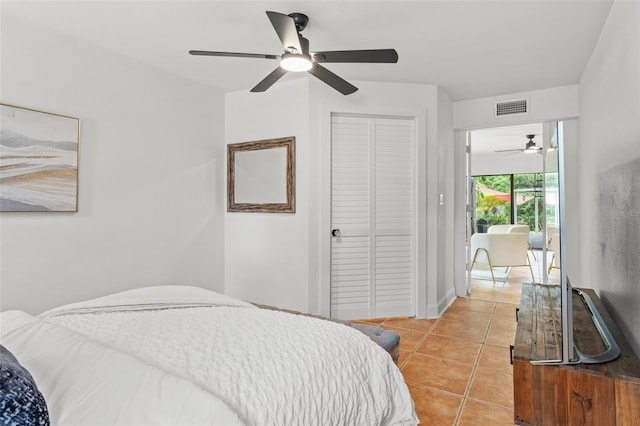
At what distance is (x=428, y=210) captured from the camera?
3668 millimetres

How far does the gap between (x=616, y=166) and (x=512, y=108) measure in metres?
2.12

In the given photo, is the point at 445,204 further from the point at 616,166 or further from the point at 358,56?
the point at 358,56

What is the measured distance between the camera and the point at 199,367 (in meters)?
1.08

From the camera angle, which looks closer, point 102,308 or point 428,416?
point 102,308

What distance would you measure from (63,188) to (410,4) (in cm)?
270

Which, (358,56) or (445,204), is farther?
(445,204)

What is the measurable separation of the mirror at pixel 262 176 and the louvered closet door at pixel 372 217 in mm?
445

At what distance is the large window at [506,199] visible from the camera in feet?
29.8

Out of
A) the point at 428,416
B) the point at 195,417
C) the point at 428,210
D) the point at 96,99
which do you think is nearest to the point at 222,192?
the point at 96,99

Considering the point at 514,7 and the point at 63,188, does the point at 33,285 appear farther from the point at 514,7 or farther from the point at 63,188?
the point at 514,7

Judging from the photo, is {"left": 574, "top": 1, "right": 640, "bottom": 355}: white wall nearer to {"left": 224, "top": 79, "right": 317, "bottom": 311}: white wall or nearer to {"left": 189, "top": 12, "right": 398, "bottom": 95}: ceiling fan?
{"left": 189, "top": 12, "right": 398, "bottom": 95}: ceiling fan

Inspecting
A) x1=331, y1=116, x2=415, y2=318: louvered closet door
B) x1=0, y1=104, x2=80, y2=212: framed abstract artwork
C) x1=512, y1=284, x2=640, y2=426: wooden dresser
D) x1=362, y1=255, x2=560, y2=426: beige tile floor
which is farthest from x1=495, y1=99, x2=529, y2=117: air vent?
x1=0, y1=104, x2=80, y2=212: framed abstract artwork

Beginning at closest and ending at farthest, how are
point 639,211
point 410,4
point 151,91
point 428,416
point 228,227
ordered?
point 639,211 < point 428,416 < point 410,4 < point 151,91 < point 228,227

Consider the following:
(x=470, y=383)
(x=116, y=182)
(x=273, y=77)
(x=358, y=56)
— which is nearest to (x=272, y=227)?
(x=116, y=182)
